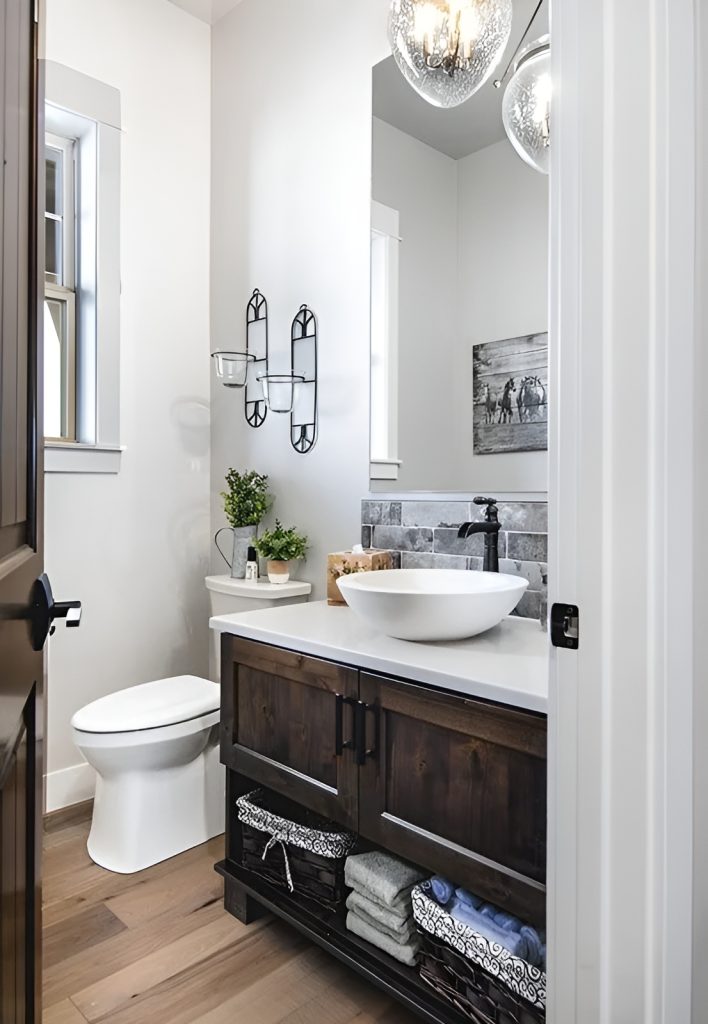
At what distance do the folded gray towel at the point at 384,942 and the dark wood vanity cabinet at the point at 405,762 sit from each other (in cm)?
22

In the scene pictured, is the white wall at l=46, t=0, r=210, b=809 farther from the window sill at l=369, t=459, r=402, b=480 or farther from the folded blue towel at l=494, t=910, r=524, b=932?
the folded blue towel at l=494, t=910, r=524, b=932

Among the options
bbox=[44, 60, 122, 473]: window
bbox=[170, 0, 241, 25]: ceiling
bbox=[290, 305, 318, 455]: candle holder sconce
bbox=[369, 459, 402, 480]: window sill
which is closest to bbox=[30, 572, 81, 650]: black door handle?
bbox=[369, 459, 402, 480]: window sill

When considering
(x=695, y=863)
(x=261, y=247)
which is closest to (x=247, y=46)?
(x=261, y=247)

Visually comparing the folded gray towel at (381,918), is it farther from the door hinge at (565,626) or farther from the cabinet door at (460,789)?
the door hinge at (565,626)

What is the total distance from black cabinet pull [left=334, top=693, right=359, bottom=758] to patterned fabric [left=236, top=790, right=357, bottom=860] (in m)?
0.28

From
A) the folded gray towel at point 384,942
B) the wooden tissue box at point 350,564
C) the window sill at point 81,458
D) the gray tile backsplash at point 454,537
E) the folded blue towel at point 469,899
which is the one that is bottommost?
the folded gray towel at point 384,942

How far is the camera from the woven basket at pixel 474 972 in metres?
1.18

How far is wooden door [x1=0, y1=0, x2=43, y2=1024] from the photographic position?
2.18 ft

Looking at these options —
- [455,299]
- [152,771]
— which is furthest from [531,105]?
[152,771]

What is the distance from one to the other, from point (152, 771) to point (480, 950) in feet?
3.82

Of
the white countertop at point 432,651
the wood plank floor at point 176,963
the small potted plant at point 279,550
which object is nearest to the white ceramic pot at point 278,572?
the small potted plant at point 279,550

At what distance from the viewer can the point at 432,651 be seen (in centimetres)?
142

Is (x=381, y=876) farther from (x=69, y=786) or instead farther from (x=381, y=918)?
(x=69, y=786)

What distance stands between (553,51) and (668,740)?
94 centimetres
